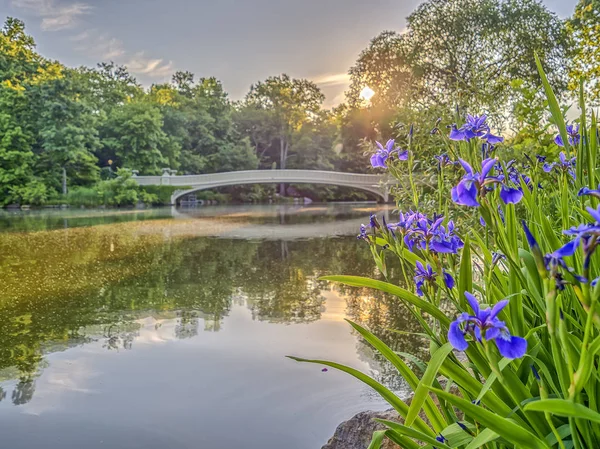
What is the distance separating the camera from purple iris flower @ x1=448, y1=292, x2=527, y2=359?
530 millimetres

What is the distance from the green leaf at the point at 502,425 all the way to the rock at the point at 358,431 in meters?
0.70

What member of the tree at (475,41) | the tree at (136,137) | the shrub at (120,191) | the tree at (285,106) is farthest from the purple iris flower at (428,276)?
the tree at (285,106)

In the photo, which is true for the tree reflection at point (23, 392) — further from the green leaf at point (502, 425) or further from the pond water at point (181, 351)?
the green leaf at point (502, 425)

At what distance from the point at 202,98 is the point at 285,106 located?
172 inches

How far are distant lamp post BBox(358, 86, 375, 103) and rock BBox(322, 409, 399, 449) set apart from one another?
1517 centimetres

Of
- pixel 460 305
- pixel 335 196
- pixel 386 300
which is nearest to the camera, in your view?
pixel 460 305

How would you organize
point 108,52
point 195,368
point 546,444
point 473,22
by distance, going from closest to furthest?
1. point 546,444
2. point 195,368
3. point 473,22
4. point 108,52

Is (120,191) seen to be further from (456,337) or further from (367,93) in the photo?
(456,337)

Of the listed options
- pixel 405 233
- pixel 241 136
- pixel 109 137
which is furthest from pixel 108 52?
pixel 405 233

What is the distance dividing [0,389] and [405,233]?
5.97ft

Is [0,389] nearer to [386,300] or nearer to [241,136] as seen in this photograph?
[386,300]

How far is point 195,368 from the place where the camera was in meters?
2.10

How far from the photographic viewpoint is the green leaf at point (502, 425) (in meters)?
0.60

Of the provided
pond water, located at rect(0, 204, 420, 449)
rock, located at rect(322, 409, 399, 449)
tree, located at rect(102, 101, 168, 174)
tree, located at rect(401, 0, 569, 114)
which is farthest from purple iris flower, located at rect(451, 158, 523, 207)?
tree, located at rect(102, 101, 168, 174)
